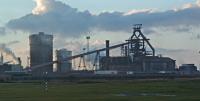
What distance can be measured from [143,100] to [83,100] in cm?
754

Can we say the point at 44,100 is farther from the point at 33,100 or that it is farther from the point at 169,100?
the point at 169,100

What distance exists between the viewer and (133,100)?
2672 inches

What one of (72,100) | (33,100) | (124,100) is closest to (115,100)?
(124,100)

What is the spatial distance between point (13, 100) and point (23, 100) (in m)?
1.31

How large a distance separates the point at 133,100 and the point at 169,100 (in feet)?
14.9

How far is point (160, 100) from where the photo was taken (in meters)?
67.0

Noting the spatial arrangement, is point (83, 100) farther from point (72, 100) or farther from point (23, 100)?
point (23, 100)

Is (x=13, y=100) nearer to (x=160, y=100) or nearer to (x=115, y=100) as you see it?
(x=115, y=100)

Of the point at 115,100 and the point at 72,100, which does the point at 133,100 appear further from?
the point at 72,100

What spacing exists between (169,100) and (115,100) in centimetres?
678

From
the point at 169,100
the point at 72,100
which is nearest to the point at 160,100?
the point at 169,100

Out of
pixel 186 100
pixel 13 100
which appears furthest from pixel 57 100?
pixel 186 100

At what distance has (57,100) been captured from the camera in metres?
67.6

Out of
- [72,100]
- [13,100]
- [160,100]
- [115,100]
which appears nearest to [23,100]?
[13,100]
